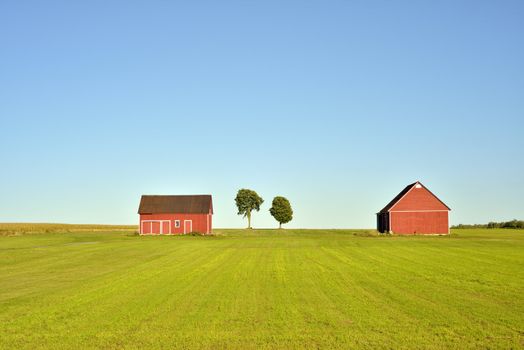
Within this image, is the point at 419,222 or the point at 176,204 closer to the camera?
the point at 419,222

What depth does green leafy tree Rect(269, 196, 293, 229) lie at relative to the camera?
477 feet

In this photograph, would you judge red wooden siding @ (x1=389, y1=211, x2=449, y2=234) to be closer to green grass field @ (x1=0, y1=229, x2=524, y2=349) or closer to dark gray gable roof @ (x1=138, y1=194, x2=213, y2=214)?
dark gray gable roof @ (x1=138, y1=194, x2=213, y2=214)

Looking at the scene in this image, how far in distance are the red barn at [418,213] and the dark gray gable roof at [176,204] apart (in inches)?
1257

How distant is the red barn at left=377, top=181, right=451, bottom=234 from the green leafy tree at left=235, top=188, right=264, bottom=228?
64.4 m

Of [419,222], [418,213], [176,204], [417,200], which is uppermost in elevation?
[417,200]

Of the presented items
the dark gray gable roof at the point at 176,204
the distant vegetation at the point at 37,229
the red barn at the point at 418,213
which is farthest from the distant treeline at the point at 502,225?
the distant vegetation at the point at 37,229

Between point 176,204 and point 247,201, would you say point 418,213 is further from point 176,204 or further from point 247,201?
point 247,201

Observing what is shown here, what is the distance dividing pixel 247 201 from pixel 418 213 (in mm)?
68010

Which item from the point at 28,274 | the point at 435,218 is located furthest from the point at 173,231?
the point at 28,274

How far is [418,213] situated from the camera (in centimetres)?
8544

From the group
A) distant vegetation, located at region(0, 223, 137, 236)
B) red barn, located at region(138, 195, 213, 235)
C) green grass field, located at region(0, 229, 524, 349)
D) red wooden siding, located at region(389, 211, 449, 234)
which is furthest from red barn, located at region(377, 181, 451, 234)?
distant vegetation, located at region(0, 223, 137, 236)

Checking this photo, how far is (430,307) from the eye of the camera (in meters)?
16.9

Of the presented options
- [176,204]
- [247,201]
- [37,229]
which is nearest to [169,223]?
[176,204]

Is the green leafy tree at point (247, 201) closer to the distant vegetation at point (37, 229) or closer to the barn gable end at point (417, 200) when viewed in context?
the distant vegetation at point (37, 229)
